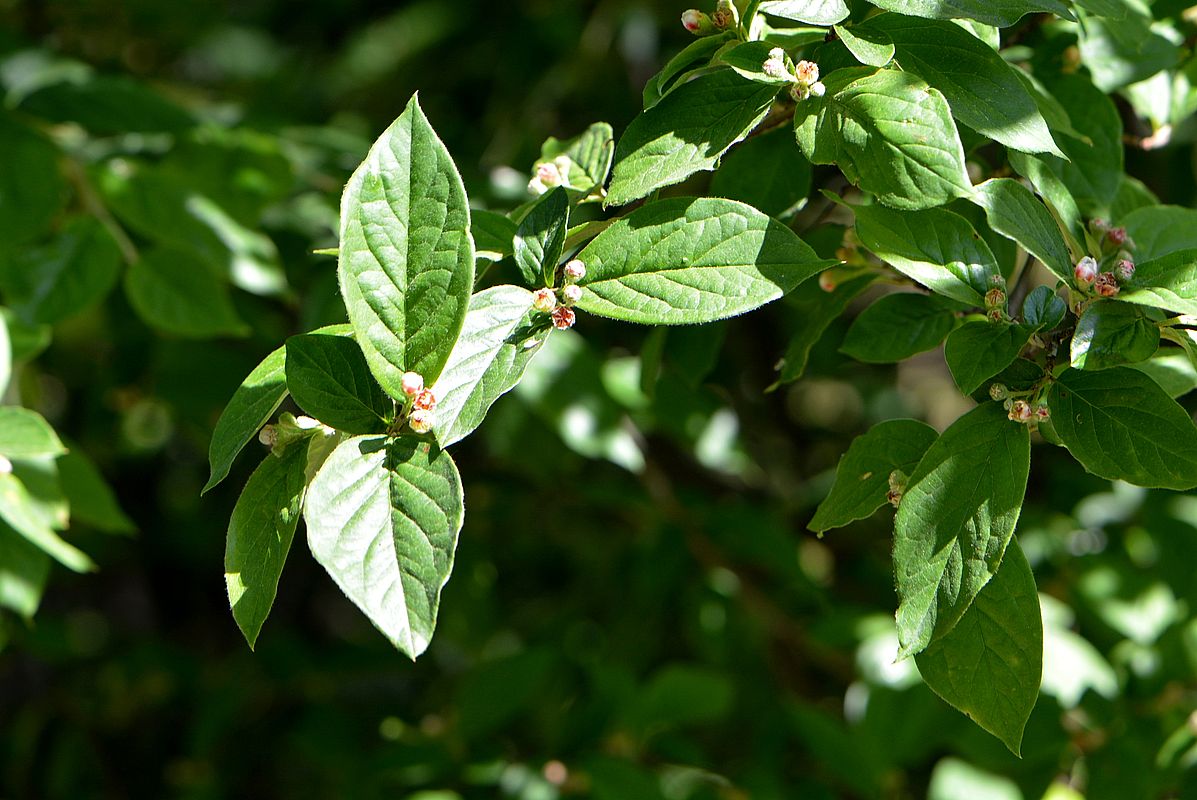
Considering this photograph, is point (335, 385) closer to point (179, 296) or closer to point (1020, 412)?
point (1020, 412)

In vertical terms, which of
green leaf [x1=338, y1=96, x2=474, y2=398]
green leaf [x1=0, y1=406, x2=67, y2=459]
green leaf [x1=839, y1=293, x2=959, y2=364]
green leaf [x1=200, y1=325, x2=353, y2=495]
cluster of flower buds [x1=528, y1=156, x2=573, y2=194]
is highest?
green leaf [x1=338, y1=96, x2=474, y2=398]

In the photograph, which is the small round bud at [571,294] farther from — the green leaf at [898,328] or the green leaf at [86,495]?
the green leaf at [86,495]

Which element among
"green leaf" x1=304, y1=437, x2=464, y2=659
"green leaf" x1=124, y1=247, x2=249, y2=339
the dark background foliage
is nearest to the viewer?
"green leaf" x1=304, y1=437, x2=464, y2=659

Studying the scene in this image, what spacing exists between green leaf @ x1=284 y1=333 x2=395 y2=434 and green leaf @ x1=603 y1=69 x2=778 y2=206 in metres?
0.20

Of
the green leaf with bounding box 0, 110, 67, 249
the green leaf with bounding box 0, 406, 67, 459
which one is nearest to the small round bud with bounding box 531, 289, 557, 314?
the green leaf with bounding box 0, 406, 67, 459

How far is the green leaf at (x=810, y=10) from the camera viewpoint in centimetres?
73

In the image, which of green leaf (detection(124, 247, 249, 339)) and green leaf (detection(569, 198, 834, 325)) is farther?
green leaf (detection(124, 247, 249, 339))

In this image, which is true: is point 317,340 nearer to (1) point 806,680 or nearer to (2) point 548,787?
(2) point 548,787

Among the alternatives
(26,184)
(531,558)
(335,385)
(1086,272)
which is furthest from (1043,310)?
(531,558)

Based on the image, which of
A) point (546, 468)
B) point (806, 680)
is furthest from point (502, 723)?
point (806, 680)

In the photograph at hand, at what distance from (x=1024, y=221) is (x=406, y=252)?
0.41 m

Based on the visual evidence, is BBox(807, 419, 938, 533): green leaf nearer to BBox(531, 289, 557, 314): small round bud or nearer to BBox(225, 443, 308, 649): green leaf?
BBox(531, 289, 557, 314): small round bud

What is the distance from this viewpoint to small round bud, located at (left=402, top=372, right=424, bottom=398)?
2.18 ft

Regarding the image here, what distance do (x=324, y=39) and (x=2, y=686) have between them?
1621 millimetres
